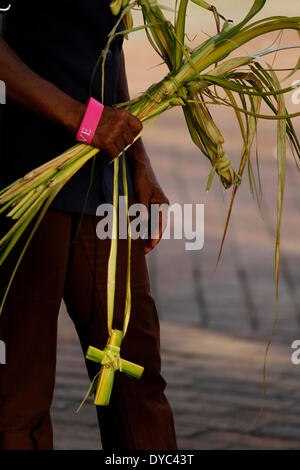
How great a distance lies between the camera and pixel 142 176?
7.11 feet

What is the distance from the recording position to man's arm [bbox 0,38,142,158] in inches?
70.9

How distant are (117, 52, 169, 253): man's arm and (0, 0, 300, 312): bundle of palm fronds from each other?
0.12 metres

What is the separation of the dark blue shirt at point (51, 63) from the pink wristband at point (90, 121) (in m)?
0.10

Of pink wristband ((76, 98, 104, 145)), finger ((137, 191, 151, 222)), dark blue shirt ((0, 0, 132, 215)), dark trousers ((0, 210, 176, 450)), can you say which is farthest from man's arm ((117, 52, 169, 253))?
pink wristband ((76, 98, 104, 145))

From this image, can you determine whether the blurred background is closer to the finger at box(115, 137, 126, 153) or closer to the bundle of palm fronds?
the bundle of palm fronds

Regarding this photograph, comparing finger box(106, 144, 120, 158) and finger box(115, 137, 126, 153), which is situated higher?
finger box(115, 137, 126, 153)

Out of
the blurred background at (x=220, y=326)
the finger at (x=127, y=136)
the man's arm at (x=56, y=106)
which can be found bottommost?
the blurred background at (x=220, y=326)

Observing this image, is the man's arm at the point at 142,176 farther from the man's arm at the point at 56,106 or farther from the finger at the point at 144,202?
the man's arm at the point at 56,106

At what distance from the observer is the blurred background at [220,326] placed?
3.31m

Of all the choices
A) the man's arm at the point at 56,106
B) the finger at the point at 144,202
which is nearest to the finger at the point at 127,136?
the man's arm at the point at 56,106

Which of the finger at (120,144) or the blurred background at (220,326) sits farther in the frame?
the blurred background at (220,326)

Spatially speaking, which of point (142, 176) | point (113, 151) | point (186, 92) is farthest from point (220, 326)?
point (113, 151)

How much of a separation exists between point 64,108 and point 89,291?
1.30ft

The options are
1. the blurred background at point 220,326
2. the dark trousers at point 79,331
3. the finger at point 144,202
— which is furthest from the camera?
the blurred background at point 220,326
